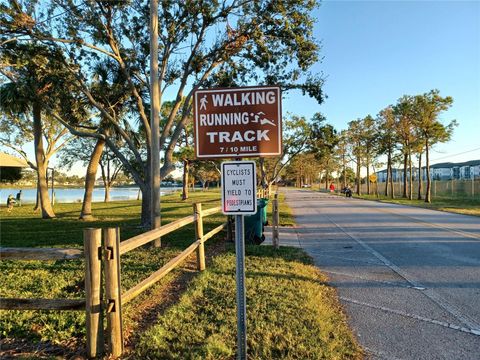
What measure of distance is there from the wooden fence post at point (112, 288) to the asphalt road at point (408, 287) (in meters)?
2.45

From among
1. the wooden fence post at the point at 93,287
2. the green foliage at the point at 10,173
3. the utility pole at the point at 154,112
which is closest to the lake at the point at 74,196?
the green foliage at the point at 10,173

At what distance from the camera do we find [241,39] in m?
12.5

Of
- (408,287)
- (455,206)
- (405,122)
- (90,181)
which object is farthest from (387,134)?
(408,287)

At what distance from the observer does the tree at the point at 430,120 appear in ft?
113

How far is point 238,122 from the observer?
10.9ft

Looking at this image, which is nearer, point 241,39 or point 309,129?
point 241,39

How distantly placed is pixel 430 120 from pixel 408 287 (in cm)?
3338

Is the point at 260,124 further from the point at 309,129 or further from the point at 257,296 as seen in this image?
the point at 309,129

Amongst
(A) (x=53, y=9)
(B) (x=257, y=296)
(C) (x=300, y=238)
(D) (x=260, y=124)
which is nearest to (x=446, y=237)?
(C) (x=300, y=238)

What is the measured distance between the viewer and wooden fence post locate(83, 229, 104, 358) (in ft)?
11.8

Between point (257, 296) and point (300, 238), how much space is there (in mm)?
6534

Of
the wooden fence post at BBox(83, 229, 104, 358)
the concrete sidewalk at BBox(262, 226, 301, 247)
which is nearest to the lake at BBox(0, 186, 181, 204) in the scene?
the concrete sidewalk at BBox(262, 226, 301, 247)

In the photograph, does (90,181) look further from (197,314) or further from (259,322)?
(259,322)

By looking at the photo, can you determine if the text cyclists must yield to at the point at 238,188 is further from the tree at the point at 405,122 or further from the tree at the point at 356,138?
the tree at the point at 356,138
